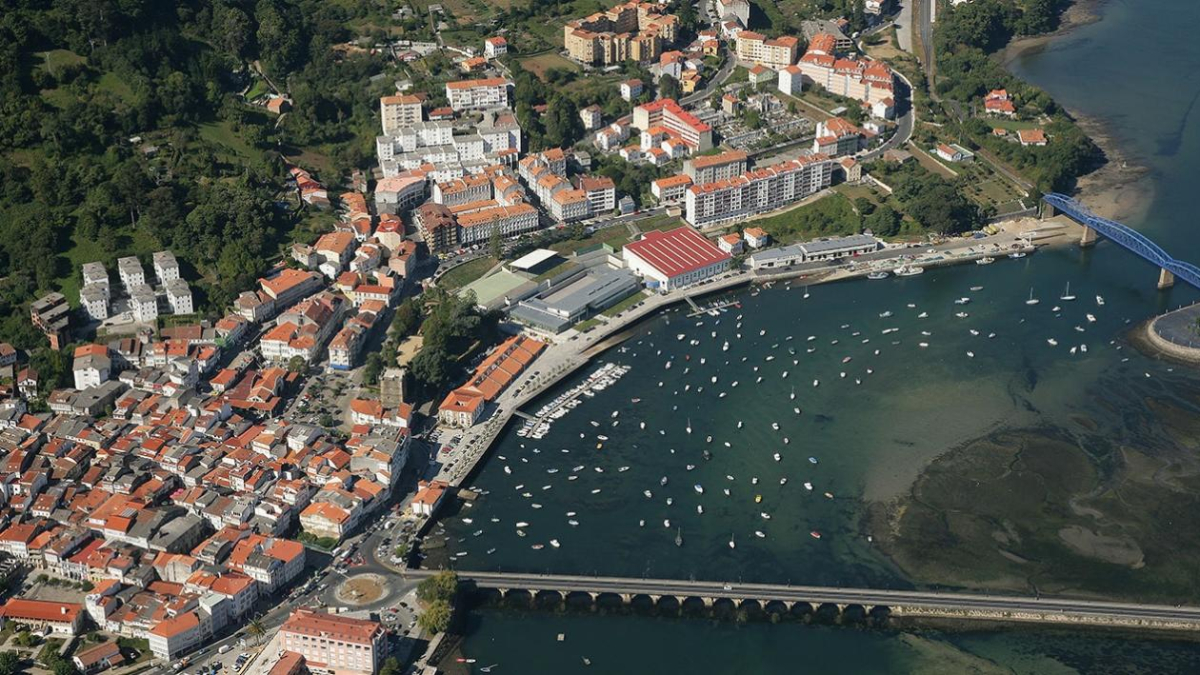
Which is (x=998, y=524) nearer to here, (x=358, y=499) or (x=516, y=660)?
(x=516, y=660)

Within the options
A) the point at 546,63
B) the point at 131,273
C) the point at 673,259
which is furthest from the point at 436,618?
the point at 546,63

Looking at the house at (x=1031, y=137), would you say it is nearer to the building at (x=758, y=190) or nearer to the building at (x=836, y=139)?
the building at (x=836, y=139)

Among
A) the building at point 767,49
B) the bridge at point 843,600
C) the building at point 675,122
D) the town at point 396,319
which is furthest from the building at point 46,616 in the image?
the building at point 767,49

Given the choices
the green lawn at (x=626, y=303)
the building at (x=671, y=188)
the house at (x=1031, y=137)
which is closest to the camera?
the green lawn at (x=626, y=303)

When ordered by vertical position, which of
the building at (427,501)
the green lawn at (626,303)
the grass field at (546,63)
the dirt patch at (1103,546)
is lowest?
the dirt patch at (1103,546)

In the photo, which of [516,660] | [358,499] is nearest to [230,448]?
[358,499]

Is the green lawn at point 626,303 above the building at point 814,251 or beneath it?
beneath

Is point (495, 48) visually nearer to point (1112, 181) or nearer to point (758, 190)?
point (758, 190)
